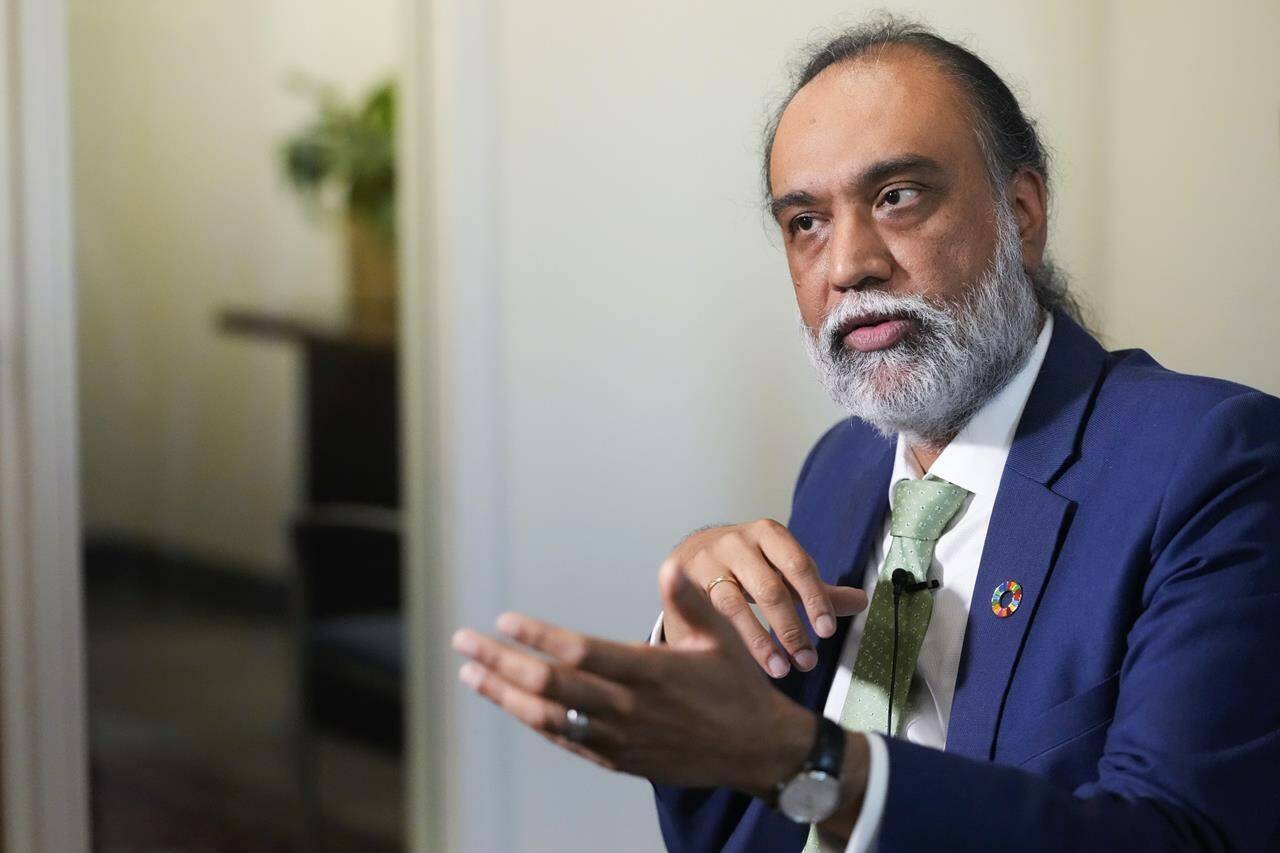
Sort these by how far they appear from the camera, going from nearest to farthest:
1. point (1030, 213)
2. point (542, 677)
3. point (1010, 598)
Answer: point (542, 677), point (1010, 598), point (1030, 213)

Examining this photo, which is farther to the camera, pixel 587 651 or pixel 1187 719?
pixel 1187 719

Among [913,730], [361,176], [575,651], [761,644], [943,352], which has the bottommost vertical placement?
[913,730]

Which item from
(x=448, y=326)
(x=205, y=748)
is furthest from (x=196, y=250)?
(x=205, y=748)

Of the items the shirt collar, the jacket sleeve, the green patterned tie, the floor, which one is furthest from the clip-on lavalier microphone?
the floor

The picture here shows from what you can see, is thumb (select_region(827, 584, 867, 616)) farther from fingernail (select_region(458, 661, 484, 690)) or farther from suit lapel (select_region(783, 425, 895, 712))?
fingernail (select_region(458, 661, 484, 690))

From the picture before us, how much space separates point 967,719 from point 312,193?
230 centimetres

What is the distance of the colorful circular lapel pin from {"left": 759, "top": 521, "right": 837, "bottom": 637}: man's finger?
0.14m

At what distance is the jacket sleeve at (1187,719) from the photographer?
931mm

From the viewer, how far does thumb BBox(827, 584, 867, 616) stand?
122cm

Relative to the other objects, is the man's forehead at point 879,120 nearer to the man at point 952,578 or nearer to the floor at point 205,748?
the man at point 952,578

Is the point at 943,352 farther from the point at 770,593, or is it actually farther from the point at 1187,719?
the point at 1187,719

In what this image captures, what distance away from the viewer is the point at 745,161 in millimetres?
2035

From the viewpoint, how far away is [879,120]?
127cm

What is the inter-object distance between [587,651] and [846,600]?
0.46 m
